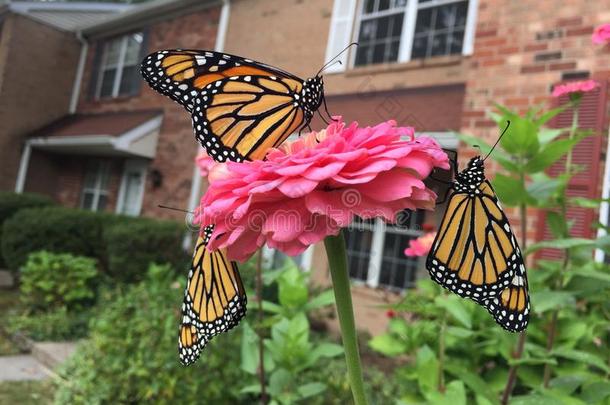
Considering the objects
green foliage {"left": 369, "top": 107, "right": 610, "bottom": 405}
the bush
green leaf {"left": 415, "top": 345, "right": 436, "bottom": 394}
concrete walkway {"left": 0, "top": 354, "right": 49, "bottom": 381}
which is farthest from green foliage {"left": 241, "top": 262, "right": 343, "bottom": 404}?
the bush

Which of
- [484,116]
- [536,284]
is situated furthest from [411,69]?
[536,284]

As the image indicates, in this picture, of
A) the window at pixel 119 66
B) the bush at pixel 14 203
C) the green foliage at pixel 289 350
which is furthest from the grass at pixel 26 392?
the window at pixel 119 66

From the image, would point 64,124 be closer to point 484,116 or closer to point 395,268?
point 395,268

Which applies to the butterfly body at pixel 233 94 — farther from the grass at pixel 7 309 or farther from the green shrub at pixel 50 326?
the green shrub at pixel 50 326

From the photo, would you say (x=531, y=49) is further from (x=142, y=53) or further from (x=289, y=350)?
(x=142, y=53)

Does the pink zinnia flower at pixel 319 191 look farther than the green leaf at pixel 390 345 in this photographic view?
No

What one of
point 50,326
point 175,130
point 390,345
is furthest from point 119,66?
point 390,345

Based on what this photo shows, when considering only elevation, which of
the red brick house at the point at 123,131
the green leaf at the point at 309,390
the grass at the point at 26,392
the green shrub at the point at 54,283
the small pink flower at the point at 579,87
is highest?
the red brick house at the point at 123,131
